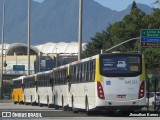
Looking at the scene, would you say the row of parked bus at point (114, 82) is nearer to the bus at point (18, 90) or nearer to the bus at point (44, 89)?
the bus at point (44, 89)

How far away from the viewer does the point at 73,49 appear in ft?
638

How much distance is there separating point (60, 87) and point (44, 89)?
9.84 m

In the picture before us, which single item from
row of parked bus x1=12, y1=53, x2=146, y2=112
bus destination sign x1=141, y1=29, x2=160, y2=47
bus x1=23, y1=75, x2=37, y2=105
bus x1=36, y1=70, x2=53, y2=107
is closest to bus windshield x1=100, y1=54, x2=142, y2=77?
row of parked bus x1=12, y1=53, x2=146, y2=112

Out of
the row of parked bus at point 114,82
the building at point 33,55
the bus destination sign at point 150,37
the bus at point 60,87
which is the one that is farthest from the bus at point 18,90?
the building at point 33,55

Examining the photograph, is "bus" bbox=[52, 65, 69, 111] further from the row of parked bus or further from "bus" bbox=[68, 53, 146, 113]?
"bus" bbox=[68, 53, 146, 113]

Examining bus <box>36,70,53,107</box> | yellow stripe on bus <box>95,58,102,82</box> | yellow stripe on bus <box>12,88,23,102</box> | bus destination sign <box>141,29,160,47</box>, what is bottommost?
yellow stripe on bus <box>12,88,23,102</box>

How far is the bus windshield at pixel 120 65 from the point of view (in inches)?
Result: 1189

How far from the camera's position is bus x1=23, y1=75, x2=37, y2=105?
58378mm

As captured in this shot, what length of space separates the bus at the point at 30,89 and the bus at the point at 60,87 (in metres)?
11.6

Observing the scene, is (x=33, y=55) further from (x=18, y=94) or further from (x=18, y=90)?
(x=18, y=90)

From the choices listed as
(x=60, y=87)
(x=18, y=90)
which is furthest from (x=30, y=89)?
(x=60, y=87)

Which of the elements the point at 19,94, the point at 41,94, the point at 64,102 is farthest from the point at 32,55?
the point at 64,102

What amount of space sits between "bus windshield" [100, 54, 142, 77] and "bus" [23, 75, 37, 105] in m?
27.5

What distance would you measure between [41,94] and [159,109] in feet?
66.8
